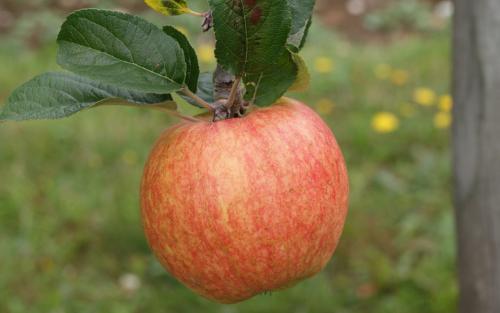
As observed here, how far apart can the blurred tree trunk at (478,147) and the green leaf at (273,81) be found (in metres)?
0.64

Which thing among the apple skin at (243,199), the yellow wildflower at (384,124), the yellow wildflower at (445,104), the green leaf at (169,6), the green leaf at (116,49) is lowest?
the yellow wildflower at (384,124)

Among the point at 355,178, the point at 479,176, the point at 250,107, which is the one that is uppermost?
the point at 250,107

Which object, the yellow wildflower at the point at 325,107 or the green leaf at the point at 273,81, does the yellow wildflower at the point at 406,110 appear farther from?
the green leaf at the point at 273,81

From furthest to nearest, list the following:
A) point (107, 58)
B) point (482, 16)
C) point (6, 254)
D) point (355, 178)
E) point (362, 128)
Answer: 1. point (362, 128)
2. point (355, 178)
3. point (6, 254)
4. point (482, 16)
5. point (107, 58)

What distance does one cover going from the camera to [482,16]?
3.54 ft

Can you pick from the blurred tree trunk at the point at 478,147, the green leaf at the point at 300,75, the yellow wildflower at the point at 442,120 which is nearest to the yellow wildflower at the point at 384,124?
the yellow wildflower at the point at 442,120

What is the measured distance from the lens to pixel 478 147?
3.80 feet

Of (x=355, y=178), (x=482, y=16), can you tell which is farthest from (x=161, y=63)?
(x=355, y=178)

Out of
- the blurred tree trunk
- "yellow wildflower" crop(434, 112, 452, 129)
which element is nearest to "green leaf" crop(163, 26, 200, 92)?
the blurred tree trunk

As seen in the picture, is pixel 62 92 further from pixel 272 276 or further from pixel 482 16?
pixel 482 16

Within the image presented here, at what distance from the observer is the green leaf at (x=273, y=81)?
1.74 ft

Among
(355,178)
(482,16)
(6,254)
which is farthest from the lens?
(355,178)

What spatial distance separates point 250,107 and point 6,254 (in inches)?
64.2

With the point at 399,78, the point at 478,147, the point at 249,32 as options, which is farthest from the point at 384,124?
the point at 249,32
